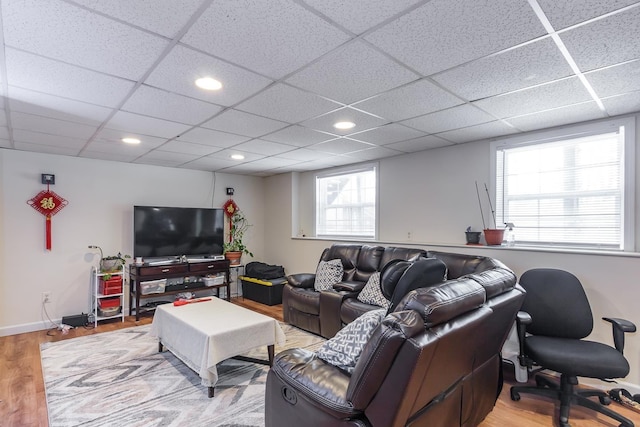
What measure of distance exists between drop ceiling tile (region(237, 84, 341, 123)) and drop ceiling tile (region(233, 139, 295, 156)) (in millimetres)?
906

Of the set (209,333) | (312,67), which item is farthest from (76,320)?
(312,67)

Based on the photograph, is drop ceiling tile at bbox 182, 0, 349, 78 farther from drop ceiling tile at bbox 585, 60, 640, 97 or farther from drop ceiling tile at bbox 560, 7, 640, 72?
drop ceiling tile at bbox 585, 60, 640, 97

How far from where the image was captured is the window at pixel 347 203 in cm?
501

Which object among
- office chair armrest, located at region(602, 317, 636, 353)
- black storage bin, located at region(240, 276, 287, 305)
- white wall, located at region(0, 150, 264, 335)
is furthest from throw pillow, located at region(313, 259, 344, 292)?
white wall, located at region(0, 150, 264, 335)

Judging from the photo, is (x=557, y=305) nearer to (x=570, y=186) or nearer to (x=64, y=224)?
(x=570, y=186)

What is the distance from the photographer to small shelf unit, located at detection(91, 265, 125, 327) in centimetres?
436

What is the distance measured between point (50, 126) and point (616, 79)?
179 inches

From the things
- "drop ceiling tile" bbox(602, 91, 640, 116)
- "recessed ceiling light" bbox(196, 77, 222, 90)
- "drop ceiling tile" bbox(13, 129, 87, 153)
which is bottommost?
"drop ceiling tile" bbox(13, 129, 87, 153)

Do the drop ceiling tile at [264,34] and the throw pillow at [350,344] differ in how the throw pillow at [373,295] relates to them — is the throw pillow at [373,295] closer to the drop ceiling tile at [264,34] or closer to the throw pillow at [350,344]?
the throw pillow at [350,344]

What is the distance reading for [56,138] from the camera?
11.6 feet

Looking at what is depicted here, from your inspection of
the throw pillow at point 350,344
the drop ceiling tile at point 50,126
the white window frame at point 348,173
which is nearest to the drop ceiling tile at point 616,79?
the throw pillow at point 350,344

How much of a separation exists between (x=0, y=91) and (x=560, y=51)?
11.7 ft

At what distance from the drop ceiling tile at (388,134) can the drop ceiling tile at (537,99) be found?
777mm

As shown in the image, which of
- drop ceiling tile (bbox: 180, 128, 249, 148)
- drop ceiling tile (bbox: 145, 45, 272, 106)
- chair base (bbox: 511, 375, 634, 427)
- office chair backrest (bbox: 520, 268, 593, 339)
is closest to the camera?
drop ceiling tile (bbox: 145, 45, 272, 106)
